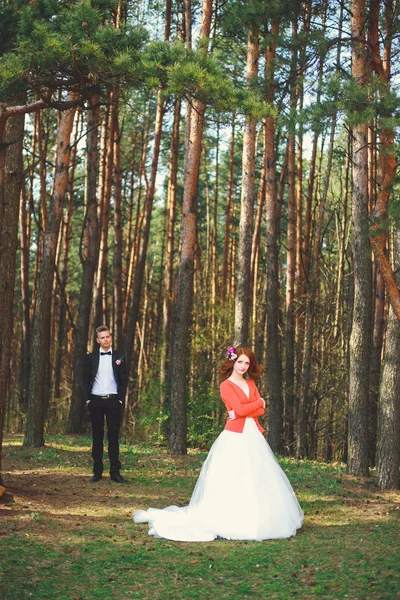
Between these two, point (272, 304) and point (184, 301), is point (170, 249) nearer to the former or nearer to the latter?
point (272, 304)

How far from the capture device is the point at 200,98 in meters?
8.02

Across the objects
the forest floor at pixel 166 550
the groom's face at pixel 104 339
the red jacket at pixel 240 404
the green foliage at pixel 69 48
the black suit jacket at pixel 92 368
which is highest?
the green foliage at pixel 69 48

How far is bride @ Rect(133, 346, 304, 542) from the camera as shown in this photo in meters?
7.29

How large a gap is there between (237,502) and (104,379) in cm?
308

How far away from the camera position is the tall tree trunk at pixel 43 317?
12.5 metres

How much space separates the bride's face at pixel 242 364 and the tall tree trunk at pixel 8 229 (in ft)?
9.57

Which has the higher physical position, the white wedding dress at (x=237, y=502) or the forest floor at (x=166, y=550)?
the white wedding dress at (x=237, y=502)

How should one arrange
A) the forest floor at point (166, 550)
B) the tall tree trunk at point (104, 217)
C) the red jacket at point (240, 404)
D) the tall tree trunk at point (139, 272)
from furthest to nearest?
1. the tall tree trunk at point (104, 217)
2. the tall tree trunk at point (139, 272)
3. the red jacket at point (240, 404)
4. the forest floor at point (166, 550)

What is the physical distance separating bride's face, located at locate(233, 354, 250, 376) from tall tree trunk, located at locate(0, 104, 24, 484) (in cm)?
292

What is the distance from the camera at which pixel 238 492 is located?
7426 mm

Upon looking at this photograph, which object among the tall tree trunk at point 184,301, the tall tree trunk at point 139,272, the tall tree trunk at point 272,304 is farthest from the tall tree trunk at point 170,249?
the tall tree trunk at point 184,301

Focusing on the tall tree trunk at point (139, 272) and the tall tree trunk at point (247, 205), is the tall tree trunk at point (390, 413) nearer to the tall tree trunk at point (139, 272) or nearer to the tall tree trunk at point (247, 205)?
the tall tree trunk at point (247, 205)

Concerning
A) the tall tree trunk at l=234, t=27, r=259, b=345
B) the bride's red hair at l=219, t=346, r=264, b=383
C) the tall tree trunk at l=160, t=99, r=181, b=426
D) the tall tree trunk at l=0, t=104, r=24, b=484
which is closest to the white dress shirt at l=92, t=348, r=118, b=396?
the tall tree trunk at l=0, t=104, r=24, b=484

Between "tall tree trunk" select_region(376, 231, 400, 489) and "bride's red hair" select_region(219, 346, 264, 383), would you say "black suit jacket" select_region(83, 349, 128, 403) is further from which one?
"tall tree trunk" select_region(376, 231, 400, 489)
